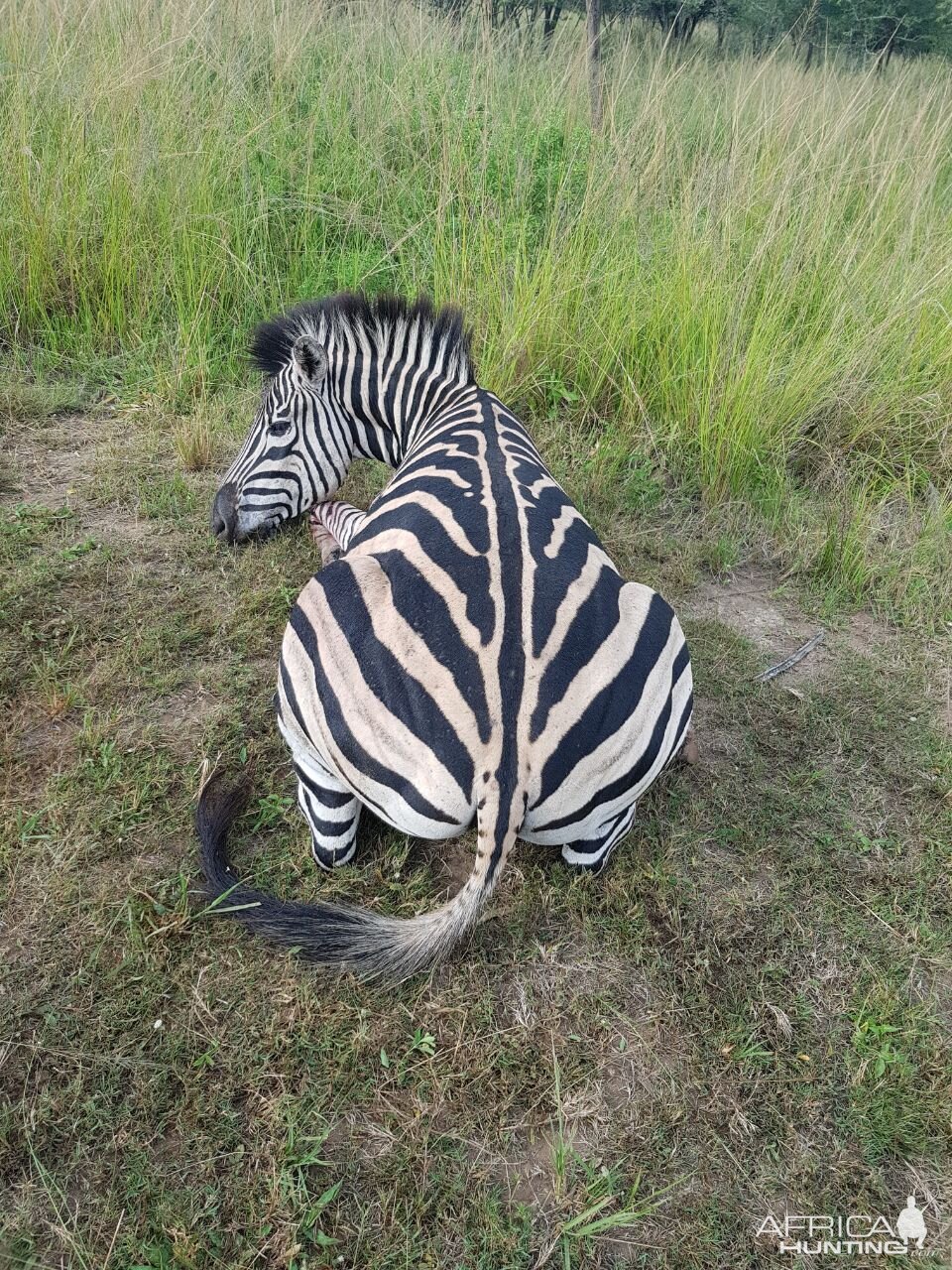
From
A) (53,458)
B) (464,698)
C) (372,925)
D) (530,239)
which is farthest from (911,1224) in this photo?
(530,239)

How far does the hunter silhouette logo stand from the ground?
0.08 ft

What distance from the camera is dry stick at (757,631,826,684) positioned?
3.46m

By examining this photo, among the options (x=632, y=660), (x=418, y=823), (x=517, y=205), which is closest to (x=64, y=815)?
(x=418, y=823)

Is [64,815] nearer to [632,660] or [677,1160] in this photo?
[632,660]

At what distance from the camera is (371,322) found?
343 cm

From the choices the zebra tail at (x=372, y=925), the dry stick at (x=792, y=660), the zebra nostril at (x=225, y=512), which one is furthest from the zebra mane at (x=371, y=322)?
the zebra tail at (x=372, y=925)

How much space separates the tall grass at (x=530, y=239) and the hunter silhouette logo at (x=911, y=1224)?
8.74 feet

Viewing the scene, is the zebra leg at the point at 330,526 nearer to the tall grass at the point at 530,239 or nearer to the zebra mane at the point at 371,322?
the zebra mane at the point at 371,322

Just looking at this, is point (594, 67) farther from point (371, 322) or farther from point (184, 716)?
point (184, 716)

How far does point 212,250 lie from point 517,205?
1820 millimetres

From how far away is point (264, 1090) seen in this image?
1.98 meters

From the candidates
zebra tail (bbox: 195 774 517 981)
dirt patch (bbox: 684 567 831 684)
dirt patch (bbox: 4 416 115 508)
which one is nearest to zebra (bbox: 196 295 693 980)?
zebra tail (bbox: 195 774 517 981)

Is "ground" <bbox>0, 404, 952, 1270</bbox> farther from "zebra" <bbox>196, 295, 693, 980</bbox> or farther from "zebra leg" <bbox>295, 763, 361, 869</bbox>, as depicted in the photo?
"zebra" <bbox>196, 295, 693, 980</bbox>
